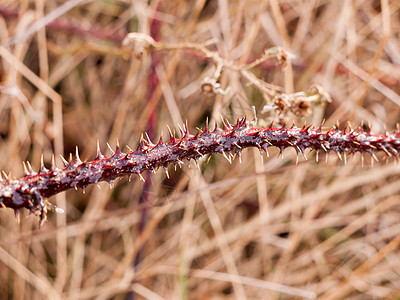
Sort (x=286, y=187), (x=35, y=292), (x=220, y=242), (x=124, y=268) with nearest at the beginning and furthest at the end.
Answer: (x=124, y=268), (x=220, y=242), (x=35, y=292), (x=286, y=187)

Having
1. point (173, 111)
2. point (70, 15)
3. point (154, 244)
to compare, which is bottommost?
point (154, 244)

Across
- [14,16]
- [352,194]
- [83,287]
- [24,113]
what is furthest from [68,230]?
[352,194]

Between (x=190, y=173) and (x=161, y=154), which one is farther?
(x=190, y=173)

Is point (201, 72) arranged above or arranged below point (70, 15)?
below

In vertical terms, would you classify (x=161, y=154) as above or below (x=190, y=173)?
below

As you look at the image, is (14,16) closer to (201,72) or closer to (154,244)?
(201,72)
